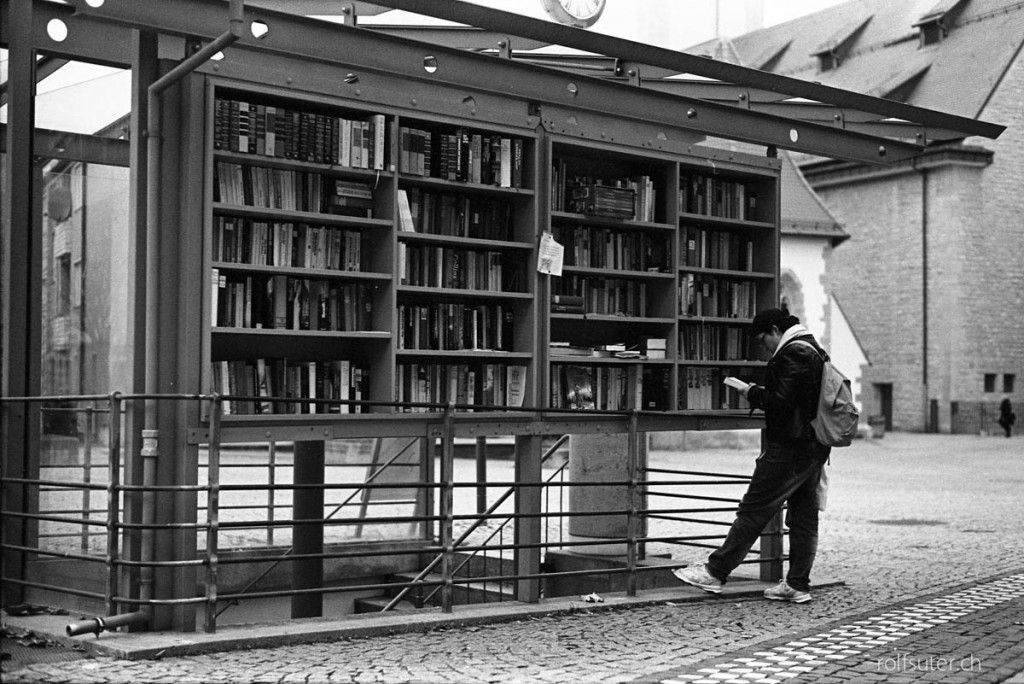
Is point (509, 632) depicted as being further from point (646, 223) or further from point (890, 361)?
point (890, 361)

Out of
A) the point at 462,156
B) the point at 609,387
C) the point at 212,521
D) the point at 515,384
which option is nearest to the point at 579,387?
the point at 609,387

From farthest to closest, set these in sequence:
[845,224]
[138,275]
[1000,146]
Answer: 1. [845,224]
2. [1000,146]
3. [138,275]

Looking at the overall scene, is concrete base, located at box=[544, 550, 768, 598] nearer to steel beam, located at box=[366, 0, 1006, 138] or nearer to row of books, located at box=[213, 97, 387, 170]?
steel beam, located at box=[366, 0, 1006, 138]

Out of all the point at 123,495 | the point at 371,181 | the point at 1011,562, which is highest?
the point at 371,181

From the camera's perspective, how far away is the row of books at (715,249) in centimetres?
1079

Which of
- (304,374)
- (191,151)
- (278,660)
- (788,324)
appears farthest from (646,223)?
(278,660)

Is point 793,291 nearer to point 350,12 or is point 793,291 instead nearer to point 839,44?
point 839,44

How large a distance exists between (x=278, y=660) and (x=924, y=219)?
4283 centimetres

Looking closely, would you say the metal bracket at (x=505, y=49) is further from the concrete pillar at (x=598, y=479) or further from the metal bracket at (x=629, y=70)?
the concrete pillar at (x=598, y=479)

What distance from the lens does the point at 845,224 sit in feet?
162

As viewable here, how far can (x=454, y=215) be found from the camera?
9.27 metres

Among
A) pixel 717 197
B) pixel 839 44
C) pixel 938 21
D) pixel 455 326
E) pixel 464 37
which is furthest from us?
pixel 839 44

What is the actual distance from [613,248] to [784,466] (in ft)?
7.05

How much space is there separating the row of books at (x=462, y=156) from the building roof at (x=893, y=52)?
2807 cm
